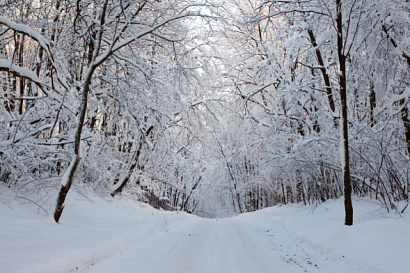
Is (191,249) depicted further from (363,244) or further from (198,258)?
(363,244)

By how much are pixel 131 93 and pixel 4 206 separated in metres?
4.29

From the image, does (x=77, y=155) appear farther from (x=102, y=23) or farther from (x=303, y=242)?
(x=303, y=242)

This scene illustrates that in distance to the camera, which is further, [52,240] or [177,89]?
[177,89]

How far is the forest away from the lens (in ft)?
17.6

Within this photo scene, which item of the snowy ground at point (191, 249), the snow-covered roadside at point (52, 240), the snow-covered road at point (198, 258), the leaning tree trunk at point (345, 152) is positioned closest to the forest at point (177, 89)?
the leaning tree trunk at point (345, 152)

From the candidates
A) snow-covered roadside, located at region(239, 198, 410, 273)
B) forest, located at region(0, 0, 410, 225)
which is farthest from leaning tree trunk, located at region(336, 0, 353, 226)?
snow-covered roadside, located at region(239, 198, 410, 273)

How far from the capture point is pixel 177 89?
8781 mm

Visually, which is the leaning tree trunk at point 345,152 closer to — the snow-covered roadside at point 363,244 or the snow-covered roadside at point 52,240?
the snow-covered roadside at point 363,244

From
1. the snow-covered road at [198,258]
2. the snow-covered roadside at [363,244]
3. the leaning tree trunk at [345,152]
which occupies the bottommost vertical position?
the snow-covered road at [198,258]

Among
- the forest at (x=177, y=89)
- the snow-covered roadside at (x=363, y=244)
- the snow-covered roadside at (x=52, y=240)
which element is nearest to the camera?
the snow-covered roadside at (x=52, y=240)

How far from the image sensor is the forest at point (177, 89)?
5.36 metres

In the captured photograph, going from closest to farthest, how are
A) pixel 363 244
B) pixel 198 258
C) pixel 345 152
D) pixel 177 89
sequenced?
pixel 363 244
pixel 198 258
pixel 345 152
pixel 177 89

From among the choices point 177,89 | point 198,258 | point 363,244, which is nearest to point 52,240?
point 198,258

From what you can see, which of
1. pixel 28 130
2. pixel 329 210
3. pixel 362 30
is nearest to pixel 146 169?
pixel 28 130
